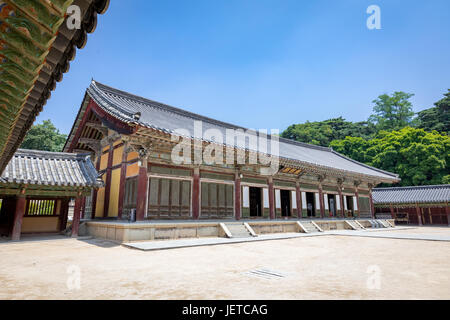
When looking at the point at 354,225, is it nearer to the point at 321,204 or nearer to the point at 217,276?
the point at 321,204

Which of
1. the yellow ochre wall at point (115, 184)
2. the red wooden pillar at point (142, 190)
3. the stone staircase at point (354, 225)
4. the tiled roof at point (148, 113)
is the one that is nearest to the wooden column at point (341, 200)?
the stone staircase at point (354, 225)

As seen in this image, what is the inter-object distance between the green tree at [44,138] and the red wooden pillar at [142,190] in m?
32.2

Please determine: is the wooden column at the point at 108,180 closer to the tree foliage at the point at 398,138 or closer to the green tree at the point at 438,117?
the tree foliage at the point at 398,138

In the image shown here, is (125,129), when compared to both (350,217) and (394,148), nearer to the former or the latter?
(350,217)

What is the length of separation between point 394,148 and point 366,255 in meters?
29.5

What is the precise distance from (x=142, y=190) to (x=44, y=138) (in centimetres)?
3327

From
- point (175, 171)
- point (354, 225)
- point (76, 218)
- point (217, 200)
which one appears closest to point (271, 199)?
point (217, 200)

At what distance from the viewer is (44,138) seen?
34500mm

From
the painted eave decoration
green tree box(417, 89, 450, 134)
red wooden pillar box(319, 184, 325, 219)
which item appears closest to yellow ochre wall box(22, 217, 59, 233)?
the painted eave decoration

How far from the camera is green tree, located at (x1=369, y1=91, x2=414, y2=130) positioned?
153ft

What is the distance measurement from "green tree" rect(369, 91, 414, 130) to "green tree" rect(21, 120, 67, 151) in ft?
181

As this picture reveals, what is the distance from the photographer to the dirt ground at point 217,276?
3199mm

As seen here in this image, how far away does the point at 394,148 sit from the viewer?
3041 cm
